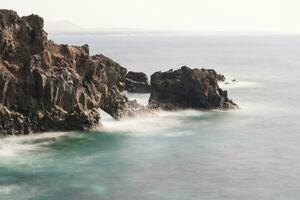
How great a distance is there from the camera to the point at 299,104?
139875 mm

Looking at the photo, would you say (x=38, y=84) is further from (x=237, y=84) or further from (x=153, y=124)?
A: (x=237, y=84)

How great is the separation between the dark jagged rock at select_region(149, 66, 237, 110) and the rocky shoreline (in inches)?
490

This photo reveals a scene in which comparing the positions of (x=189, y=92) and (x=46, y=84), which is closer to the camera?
(x=46, y=84)

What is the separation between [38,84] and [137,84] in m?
60.0

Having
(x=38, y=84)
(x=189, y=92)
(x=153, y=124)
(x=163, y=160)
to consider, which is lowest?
(x=163, y=160)

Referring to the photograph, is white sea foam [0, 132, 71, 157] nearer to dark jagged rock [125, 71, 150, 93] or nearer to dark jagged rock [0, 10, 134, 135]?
dark jagged rock [0, 10, 134, 135]

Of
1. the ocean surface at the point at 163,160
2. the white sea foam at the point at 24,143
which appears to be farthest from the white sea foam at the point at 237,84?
the white sea foam at the point at 24,143

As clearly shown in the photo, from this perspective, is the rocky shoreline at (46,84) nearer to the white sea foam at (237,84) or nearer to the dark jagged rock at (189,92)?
the dark jagged rock at (189,92)

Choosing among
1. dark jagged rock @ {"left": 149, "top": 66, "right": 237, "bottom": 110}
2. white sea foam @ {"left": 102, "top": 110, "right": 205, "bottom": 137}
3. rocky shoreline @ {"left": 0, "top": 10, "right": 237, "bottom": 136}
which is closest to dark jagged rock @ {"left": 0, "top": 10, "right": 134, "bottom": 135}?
rocky shoreline @ {"left": 0, "top": 10, "right": 237, "bottom": 136}

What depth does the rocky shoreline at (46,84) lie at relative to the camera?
9288 centimetres

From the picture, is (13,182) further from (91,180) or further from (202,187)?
(202,187)

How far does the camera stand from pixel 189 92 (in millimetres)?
122688

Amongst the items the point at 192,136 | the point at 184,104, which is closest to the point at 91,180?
the point at 192,136

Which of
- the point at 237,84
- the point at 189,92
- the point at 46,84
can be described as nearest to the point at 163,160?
the point at 46,84
